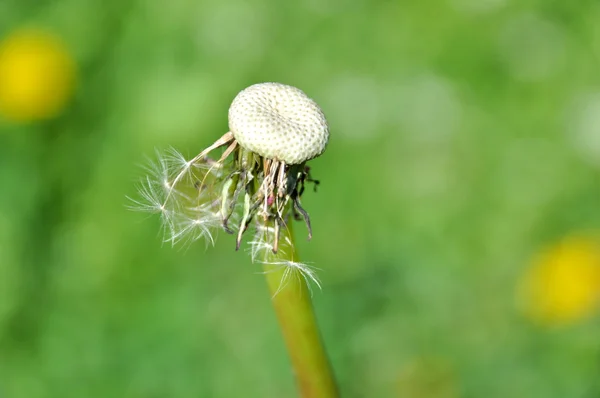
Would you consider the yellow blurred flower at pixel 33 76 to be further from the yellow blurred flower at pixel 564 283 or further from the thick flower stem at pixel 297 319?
the thick flower stem at pixel 297 319

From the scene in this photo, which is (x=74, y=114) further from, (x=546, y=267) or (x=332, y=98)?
(x=546, y=267)

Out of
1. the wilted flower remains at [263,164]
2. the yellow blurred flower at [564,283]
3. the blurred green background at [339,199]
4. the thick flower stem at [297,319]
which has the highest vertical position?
the blurred green background at [339,199]

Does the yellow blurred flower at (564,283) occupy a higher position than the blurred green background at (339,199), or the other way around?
the blurred green background at (339,199)

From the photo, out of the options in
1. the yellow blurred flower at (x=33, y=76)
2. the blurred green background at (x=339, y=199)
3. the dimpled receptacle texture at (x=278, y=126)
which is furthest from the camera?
the yellow blurred flower at (x=33, y=76)

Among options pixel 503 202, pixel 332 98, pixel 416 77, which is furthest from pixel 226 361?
pixel 416 77

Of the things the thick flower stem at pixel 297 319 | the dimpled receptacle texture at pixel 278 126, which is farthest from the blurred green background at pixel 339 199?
the dimpled receptacle texture at pixel 278 126

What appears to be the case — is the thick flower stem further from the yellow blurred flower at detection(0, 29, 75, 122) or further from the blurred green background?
the yellow blurred flower at detection(0, 29, 75, 122)
